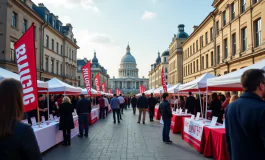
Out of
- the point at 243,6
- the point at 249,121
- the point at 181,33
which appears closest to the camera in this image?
the point at 249,121

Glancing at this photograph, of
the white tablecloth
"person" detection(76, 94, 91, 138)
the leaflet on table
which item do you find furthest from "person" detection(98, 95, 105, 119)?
the leaflet on table

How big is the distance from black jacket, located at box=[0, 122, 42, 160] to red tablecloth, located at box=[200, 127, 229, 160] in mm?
5719

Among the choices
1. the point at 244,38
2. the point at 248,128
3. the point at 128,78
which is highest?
the point at 128,78

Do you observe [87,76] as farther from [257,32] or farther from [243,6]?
[243,6]

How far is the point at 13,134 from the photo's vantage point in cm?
219

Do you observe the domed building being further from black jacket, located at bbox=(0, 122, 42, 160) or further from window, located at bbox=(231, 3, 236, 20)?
black jacket, located at bbox=(0, 122, 42, 160)

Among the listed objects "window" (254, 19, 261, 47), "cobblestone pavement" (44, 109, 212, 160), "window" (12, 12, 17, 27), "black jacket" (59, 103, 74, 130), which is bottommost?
"cobblestone pavement" (44, 109, 212, 160)

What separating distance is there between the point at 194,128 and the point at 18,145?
8360mm

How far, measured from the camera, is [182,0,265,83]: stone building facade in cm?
2235

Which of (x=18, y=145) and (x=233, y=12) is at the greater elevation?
(x=233, y=12)

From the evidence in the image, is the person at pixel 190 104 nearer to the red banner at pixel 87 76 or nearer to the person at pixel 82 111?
the person at pixel 82 111

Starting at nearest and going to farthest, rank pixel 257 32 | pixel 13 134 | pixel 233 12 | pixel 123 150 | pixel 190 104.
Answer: pixel 13 134 → pixel 123 150 → pixel 190 104 → pixel 257 32 → pixel 233 12

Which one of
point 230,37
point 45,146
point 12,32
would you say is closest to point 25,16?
point 12,32

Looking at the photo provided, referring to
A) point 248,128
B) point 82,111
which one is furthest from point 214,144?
point 82,111
